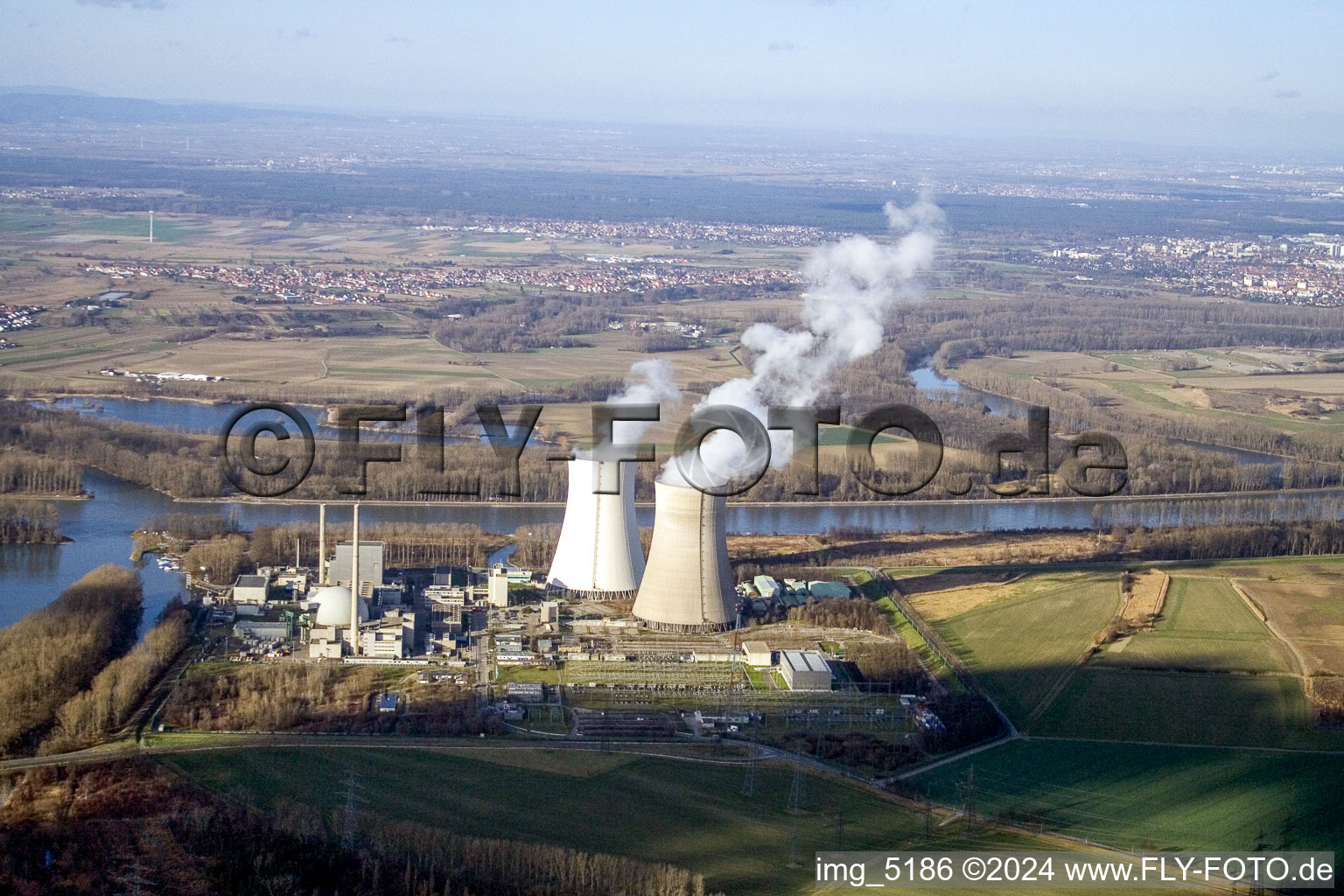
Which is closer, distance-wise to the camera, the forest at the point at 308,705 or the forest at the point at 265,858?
the forest at the point at 265,858

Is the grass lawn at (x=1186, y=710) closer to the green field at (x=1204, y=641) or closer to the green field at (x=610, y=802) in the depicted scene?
the green field at (x=1204, y=641)

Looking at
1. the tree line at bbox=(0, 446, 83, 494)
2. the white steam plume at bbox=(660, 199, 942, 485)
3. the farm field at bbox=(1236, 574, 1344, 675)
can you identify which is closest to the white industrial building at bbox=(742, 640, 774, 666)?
the white steam plume at bbox=(660, 199, 942, 485)

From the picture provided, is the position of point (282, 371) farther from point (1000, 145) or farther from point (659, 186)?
point (1000, 145)

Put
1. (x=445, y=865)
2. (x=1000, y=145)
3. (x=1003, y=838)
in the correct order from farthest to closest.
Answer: (x=1000, y=145), (x=1003, y=838), (x=445, y=865)

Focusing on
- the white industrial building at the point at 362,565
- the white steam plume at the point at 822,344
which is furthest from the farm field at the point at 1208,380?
the white industrial building at the point at 362,565

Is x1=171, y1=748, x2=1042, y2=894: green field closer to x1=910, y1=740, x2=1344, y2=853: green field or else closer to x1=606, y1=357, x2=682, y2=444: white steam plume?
x1=910, y1=740, x2=1344, y2=853: green field

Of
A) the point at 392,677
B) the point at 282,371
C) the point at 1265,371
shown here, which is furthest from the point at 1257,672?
the point at 1265,371

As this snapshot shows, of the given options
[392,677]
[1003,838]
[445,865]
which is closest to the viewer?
[445,865]

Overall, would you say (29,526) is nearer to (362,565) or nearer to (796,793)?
(362,565)
